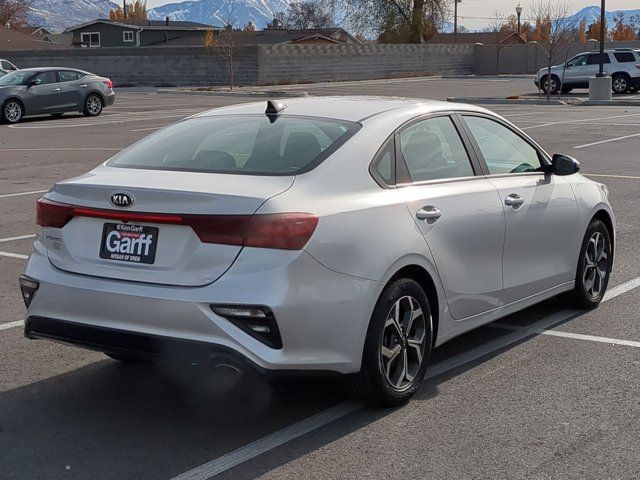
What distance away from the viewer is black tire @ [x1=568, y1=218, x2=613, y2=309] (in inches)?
281

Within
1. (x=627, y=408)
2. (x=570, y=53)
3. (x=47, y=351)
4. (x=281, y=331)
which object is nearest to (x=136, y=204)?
(x=281, y=331)

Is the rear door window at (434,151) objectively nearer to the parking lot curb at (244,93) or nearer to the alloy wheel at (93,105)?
the alloy wheel at (93,105)

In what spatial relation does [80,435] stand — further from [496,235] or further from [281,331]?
[496,235]

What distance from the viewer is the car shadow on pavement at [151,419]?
4.54m

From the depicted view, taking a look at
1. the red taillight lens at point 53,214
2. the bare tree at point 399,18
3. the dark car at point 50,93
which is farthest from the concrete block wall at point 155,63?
the red taillight lens at point 53,214

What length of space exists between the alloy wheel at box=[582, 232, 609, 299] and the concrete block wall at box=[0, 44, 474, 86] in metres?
45.7

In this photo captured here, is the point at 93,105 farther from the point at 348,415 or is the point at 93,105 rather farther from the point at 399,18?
the point at 399,18

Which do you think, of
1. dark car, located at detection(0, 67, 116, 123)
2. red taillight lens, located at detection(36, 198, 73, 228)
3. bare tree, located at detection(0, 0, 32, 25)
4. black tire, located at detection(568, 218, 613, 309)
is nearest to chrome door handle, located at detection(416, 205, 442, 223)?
red taillight lens, located at detection(36, 198, 73, 228)

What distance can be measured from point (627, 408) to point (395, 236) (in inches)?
59.8

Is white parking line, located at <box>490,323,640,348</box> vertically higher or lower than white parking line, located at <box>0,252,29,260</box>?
lower

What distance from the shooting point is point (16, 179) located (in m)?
15.2

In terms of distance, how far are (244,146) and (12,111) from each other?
23.8 meters

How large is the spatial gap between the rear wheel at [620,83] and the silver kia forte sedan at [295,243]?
3848 centimetres

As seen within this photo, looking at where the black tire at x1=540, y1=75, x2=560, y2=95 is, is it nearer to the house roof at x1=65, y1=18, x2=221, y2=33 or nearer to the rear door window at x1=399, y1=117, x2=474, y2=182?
the rear door window at x1=399, y1=117, x2=474, y2=182
